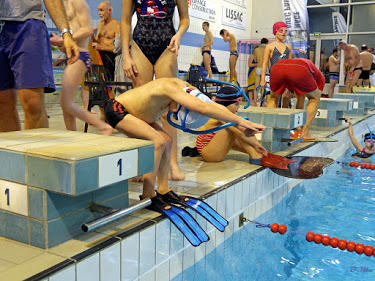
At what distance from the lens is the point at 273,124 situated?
435 cm

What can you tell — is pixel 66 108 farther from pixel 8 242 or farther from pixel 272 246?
pixel 272 246

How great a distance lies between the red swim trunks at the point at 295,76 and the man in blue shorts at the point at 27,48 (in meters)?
3.29

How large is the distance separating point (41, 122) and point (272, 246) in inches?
72.9

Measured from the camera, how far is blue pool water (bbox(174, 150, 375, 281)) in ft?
8.80

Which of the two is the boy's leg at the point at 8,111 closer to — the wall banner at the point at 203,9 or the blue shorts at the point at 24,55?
the blue shorts at the point at 24,55

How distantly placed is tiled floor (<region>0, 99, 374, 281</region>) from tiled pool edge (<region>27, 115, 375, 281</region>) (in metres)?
0.07

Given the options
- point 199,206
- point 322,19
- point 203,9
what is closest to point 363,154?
point 199,206

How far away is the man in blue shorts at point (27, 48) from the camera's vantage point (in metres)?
2.20

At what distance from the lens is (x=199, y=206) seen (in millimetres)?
2600

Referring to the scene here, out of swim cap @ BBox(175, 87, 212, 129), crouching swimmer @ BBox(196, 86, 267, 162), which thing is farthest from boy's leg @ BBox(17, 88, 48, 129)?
crouching swimmer @ BBox(196, 86, 267, 162)

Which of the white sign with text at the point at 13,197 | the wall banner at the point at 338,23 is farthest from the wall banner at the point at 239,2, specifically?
the white sign with text at the point at 13,197

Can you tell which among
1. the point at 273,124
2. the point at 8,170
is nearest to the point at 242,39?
the point at 273,124

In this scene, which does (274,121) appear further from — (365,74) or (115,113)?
(365,74)

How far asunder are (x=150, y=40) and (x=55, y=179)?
145 centimetres
